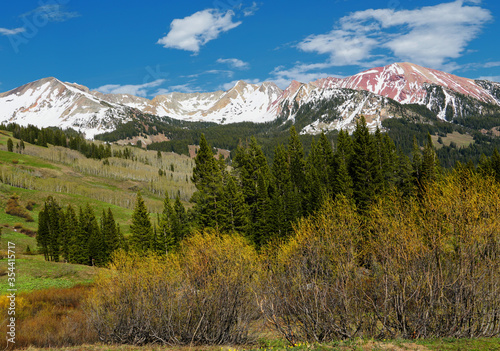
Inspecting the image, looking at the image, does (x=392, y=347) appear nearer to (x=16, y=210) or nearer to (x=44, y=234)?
(x=44, y=234)

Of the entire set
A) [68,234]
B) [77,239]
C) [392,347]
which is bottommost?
[77,239]

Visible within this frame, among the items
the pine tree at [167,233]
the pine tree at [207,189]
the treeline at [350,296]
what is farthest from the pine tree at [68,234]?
the treeline at [350,296]

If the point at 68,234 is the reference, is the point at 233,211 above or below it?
above

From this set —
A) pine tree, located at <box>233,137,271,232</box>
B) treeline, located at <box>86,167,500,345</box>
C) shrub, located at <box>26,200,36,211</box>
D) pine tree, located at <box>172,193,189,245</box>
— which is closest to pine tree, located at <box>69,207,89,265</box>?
pine tree, located at <box>172,193,189,245</box>

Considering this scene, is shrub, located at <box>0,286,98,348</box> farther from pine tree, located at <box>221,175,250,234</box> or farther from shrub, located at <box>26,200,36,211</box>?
shrub, located at <box>26,200,36,211</box>

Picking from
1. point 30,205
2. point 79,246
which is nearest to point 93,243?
point 79,246

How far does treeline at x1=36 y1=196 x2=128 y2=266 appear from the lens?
271 feet

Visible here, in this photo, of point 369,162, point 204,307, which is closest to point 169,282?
point 204,307

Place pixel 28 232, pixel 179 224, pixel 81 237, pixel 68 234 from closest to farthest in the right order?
1. pixel 179 224
2. pixel 81 237
3. pixel 68 234
4. pixel 28 232

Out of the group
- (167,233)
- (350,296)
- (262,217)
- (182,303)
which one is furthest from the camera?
(167,233)

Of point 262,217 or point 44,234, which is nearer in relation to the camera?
point 262,217

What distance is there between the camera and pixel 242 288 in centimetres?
2444

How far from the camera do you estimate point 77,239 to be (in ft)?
273

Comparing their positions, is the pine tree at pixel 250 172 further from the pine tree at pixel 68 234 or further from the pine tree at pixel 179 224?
the pine tree at pixel 68 234
